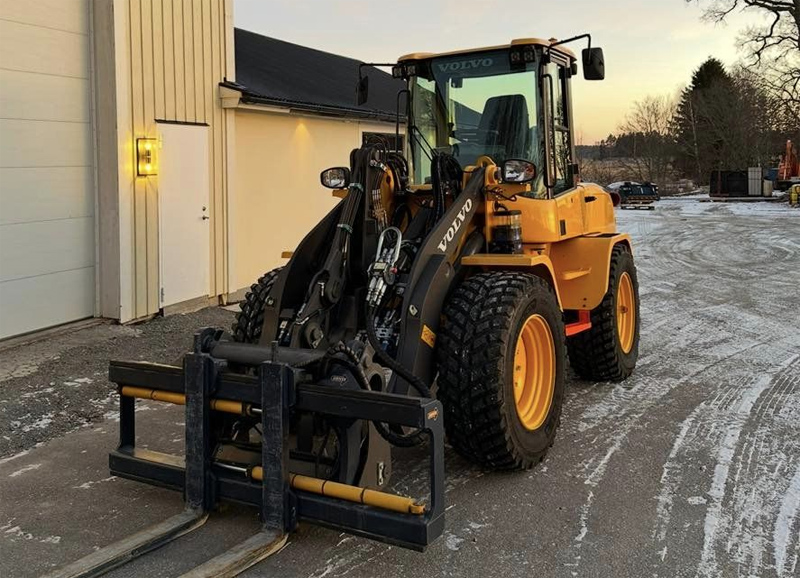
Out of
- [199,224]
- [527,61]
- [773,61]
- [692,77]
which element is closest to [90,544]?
[527,61]

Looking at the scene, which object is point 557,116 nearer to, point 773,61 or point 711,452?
point 711,452

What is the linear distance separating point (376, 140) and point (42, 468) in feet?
9.84

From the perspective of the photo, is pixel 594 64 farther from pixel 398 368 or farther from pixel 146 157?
pixel 146 157

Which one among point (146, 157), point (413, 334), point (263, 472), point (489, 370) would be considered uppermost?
point (146, 157)

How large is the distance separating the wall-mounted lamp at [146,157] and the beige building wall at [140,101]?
6 centimetres

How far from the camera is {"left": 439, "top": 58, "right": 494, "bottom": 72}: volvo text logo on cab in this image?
5.91 m

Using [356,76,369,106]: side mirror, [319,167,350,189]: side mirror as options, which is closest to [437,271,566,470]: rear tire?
[319,167,350,189]: side mirror

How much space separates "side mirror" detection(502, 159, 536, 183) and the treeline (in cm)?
3211

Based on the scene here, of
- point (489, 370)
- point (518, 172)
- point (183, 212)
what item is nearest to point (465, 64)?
point (518, 172)

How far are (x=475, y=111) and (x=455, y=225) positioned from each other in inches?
53.6

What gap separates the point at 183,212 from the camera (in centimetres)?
925

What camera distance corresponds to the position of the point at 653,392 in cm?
664

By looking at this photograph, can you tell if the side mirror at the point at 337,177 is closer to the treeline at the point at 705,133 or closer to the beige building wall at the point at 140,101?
the beige building wall at the point at 140,101

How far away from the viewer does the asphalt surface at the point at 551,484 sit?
12.4ft
